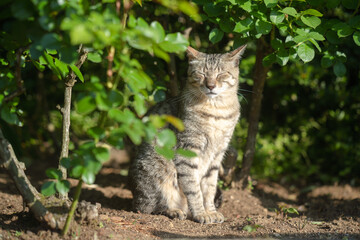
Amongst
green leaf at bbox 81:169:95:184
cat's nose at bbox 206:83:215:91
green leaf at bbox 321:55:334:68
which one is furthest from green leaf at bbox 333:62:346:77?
green leaf at bbox 81:169:95:184

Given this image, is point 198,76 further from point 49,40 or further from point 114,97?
point 49,40

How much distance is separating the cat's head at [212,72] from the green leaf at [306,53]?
2.44 ft

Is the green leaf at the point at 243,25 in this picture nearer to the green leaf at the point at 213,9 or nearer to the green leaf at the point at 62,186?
the green leaf at the point at 213,9

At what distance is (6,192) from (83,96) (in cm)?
256

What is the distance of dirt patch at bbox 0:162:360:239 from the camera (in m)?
2.74

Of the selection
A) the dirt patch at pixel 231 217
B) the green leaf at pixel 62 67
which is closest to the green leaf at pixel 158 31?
the green leaf at pixel 62 67

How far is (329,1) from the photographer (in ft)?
10.1

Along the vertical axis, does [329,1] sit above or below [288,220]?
above

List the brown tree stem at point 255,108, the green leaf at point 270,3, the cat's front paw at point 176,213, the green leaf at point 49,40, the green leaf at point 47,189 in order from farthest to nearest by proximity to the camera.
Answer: the brown tree stem at point 255,108, the cat's front paw at point 176,213, the green leaf at point 270,3, the green leaf at point 47,189, the green leaf at point 49,40

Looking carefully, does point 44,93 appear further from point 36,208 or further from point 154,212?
point 36,208

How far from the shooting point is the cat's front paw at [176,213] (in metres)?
3.67

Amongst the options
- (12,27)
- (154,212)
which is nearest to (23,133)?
(154,212)

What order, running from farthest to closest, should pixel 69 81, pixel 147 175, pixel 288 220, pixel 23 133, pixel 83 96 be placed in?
pixel 23 133
pixel 147 175
pixel 288 220
pixel 69 81
pixel 83 96

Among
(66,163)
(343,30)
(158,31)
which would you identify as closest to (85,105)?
(66,163)
